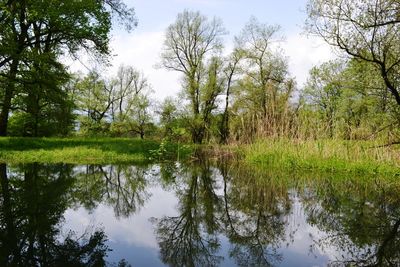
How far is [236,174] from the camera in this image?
10.0 meters

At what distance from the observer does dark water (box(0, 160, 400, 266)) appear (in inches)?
140

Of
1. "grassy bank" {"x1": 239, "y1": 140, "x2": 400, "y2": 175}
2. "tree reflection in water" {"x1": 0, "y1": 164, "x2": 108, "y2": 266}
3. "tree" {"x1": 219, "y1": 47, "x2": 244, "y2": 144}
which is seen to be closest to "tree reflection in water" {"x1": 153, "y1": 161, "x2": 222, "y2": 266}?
"tree reflection in water" {"x1": 0, "y1": 164, "x2": 108, "y2": 266}

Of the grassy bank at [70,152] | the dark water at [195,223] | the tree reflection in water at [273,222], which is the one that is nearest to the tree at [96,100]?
the grassy bank at [70,152]

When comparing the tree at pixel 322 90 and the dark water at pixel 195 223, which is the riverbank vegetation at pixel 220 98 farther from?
the tree at pixel 322 90

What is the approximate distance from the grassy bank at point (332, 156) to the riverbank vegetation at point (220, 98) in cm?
3

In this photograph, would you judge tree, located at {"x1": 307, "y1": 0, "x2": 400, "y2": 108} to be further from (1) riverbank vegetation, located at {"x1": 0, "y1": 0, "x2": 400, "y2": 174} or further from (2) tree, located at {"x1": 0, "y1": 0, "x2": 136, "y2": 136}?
(2) tree, located at {"x1": 0, "y1": 0, "x2": 136, "y2": 136}

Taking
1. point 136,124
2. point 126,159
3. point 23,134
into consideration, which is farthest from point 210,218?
point 136,124

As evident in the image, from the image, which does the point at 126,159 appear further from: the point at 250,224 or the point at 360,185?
the point at 250,224

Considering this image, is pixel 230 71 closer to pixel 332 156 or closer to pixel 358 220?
pixel 332 156

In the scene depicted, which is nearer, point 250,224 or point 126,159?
point 250,224

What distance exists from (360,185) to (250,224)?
442cm

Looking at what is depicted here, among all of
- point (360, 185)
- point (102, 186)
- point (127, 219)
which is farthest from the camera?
point (360, 185)

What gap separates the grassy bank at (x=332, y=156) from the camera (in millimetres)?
10500

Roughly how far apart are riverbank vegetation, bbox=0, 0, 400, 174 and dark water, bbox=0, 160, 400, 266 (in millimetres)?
3735
